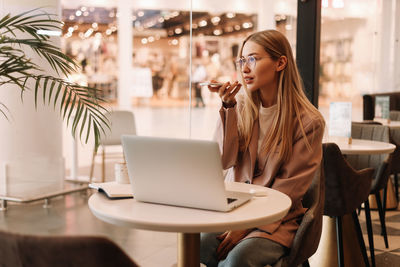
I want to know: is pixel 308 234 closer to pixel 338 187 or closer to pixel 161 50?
pixel 338 187

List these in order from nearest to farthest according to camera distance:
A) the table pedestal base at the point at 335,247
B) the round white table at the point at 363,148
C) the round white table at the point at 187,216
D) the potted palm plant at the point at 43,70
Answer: the round white table at the point at 187,216
the potted palm plant at the point at 43,70
the table pedestal base at the point at 335,247
the round white table at the point at 363,148

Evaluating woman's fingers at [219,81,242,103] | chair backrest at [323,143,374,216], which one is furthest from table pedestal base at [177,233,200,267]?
chair backrest at [323,143,374,216]

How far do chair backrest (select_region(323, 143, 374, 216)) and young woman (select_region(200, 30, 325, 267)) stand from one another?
0.73 metres

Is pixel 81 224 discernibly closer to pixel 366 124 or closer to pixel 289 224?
A: pixel 366 124

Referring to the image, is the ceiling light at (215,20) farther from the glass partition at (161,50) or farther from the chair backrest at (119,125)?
the chair backrest at (119,125)

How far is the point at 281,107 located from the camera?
2256mm

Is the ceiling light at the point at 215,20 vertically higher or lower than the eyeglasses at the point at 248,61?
higher

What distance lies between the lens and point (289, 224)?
2074 millimetres

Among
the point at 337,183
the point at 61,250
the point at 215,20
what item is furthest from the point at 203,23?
Answer: the point at 61,250

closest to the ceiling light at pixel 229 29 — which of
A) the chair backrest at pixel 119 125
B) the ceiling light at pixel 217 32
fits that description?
the ceiling light at pixel 217 32

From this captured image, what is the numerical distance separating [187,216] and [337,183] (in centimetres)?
160

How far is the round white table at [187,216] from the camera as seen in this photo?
5.02 ft

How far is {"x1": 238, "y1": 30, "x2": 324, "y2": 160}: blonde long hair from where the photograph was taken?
86.7 inches

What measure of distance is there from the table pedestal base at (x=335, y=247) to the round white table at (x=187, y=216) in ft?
4.26
